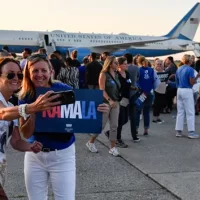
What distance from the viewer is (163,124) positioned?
9.95 metres

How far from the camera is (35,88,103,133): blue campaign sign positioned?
108 inches

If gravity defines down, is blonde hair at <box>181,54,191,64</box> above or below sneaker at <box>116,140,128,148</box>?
above

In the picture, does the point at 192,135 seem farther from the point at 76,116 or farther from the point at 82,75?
the point at 76,116

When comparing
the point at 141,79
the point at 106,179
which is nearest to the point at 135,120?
the point at 141,79

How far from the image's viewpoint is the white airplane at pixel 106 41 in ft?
111

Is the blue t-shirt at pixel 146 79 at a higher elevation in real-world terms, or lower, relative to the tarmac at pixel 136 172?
higher

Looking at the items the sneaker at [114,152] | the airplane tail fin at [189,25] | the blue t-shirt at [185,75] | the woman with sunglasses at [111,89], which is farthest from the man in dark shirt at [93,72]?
the airplane tail fin at [189,25]

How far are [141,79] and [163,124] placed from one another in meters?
2.11

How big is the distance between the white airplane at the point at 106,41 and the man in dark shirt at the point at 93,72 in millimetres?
17198

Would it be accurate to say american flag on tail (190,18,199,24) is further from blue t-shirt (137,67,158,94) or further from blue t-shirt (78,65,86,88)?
blue t-shirt (137,67,158,94)

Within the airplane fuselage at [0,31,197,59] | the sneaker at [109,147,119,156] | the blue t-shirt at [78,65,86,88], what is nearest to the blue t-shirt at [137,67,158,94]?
the sneaker at [109,147,119,156]

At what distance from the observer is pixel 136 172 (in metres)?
5.61

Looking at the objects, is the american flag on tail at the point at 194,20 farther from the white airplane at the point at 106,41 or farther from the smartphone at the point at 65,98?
the smartphone at the point at 65,98

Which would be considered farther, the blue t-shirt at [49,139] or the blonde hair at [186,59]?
the blonde hair at [186,59]
